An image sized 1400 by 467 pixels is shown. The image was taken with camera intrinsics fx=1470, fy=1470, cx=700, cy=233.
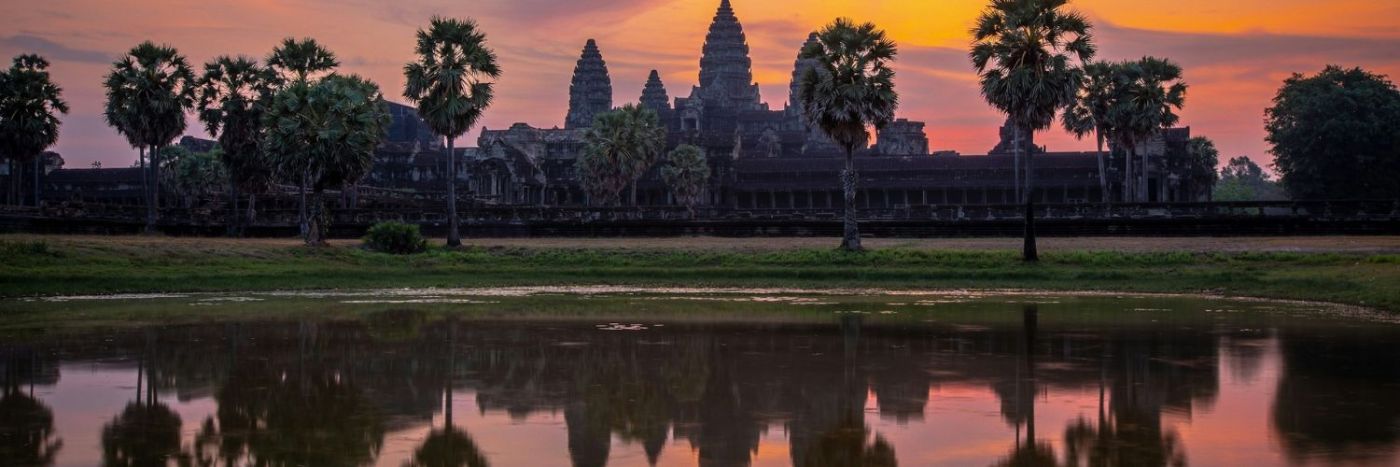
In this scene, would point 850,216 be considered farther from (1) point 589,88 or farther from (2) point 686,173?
(1) point 589,88

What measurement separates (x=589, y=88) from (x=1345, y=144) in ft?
282

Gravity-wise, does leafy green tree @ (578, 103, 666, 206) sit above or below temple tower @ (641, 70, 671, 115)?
below

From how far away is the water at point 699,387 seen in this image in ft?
45.8

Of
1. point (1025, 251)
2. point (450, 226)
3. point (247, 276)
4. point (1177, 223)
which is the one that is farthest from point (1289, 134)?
point (247, 276)

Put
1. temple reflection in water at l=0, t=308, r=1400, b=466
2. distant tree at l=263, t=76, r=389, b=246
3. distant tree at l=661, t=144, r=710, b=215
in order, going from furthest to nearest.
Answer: distant tree at l=661, t=144, r=710, b=215, distant tree at l=263, t=76, r=389, b=246, temple reflection in water at l=0, t=308, r=1400, b=466

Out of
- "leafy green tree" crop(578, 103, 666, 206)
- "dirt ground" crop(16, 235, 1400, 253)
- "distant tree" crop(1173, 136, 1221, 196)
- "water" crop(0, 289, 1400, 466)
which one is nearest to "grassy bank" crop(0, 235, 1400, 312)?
"dirt ground" crop(16, 235, 1400, 253)

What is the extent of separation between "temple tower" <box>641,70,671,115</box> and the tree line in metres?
60.0

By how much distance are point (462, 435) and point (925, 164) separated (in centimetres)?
9085

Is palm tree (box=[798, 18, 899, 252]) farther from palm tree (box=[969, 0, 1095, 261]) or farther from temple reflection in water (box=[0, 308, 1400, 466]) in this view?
temple reflection in water (box=[0, 308, 1400, 466])

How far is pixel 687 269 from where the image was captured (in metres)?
45.5

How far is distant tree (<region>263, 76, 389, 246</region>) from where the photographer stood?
5272 cm

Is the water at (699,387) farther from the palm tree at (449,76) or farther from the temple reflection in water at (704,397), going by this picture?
the palm tree at (449,76)

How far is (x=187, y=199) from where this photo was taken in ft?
300

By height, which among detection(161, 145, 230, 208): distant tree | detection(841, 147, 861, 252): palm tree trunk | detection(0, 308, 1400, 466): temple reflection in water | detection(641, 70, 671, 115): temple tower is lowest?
detection(0, 308, 1400, 466): temple reflection in water
